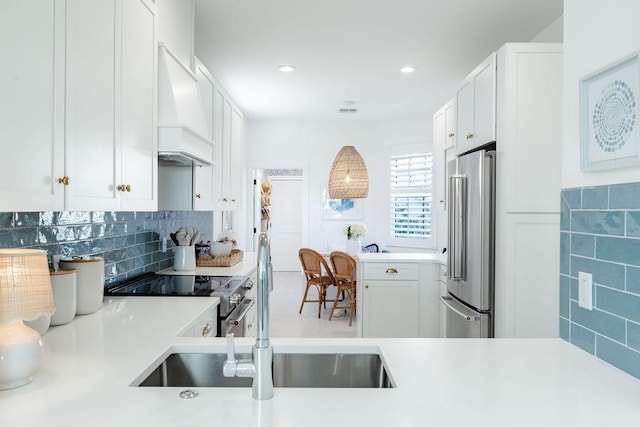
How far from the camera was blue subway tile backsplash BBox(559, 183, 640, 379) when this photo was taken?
1.17 m

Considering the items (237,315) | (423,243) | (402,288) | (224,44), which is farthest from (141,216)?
(423,243)

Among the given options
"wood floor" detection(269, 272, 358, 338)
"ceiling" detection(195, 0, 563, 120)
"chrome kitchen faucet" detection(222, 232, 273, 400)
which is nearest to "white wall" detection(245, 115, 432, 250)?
"wood floor" detection(269, 272, 358, 338)

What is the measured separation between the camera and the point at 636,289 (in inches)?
45.5

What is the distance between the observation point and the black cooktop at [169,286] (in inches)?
89.0

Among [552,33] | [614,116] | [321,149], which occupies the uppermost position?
[552,33]

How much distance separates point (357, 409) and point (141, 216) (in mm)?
2220

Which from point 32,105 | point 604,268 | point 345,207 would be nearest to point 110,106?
point 32,105

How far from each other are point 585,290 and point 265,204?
7.39 m

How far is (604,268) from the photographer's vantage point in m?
1.28

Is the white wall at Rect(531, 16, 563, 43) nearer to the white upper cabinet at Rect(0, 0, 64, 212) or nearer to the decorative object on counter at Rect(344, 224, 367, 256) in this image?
the decorative object on counter at Rect(344, 224, 367, 256)

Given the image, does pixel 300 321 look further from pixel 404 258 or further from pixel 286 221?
pixel 286 221

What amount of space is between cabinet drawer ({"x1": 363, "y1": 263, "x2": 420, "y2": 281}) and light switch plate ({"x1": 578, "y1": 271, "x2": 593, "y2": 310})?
2.38 meters

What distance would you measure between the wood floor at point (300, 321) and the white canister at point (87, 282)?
2814 mm

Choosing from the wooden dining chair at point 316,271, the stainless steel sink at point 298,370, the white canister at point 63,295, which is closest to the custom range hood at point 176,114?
the white canister at point 63,295
